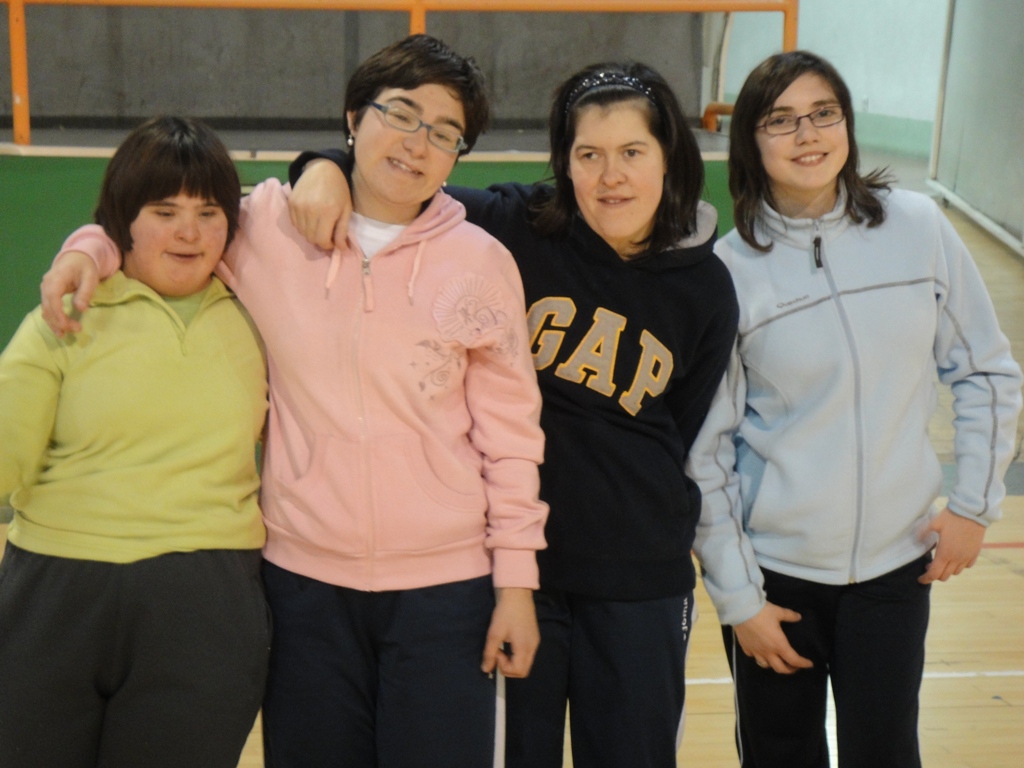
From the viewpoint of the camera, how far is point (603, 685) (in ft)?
5.45

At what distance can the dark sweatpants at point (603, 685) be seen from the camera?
165 cm

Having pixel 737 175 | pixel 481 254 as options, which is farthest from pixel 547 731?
pixel 737 175

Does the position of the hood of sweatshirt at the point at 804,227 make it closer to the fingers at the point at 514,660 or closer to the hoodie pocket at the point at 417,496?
the hoodie pocket at the point at 417,496

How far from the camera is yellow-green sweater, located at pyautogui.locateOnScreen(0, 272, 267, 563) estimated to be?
1.48m

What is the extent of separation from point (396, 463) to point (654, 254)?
1.67 feet

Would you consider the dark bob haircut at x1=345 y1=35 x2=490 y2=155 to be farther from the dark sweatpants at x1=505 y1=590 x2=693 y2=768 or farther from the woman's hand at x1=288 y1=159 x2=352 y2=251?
the dark sweatpants at x1=505 y1=590 x2=693 y2=768

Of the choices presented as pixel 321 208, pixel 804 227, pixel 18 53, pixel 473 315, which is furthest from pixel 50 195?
pixel 804 227

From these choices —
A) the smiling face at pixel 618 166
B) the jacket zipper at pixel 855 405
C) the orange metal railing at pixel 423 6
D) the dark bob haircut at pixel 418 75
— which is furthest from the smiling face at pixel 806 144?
the orange metal railing at pixel 423 6

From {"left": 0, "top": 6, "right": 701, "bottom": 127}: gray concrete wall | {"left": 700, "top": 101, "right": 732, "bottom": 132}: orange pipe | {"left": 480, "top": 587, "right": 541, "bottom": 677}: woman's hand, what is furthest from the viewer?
{"left": 0, "top": 6, "right": 701, "bottom": 127}: gray concrete wall

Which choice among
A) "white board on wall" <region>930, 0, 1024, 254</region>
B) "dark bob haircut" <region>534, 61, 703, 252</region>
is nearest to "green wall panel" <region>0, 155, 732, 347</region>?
"dark bob haircut" <region>534, 61, 703, 252</region>

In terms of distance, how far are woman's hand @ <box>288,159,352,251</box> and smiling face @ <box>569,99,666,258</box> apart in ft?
1.18

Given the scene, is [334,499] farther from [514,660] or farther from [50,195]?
[50,195]

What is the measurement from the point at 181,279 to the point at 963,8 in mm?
7873

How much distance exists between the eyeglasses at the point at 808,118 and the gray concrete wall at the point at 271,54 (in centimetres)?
332
